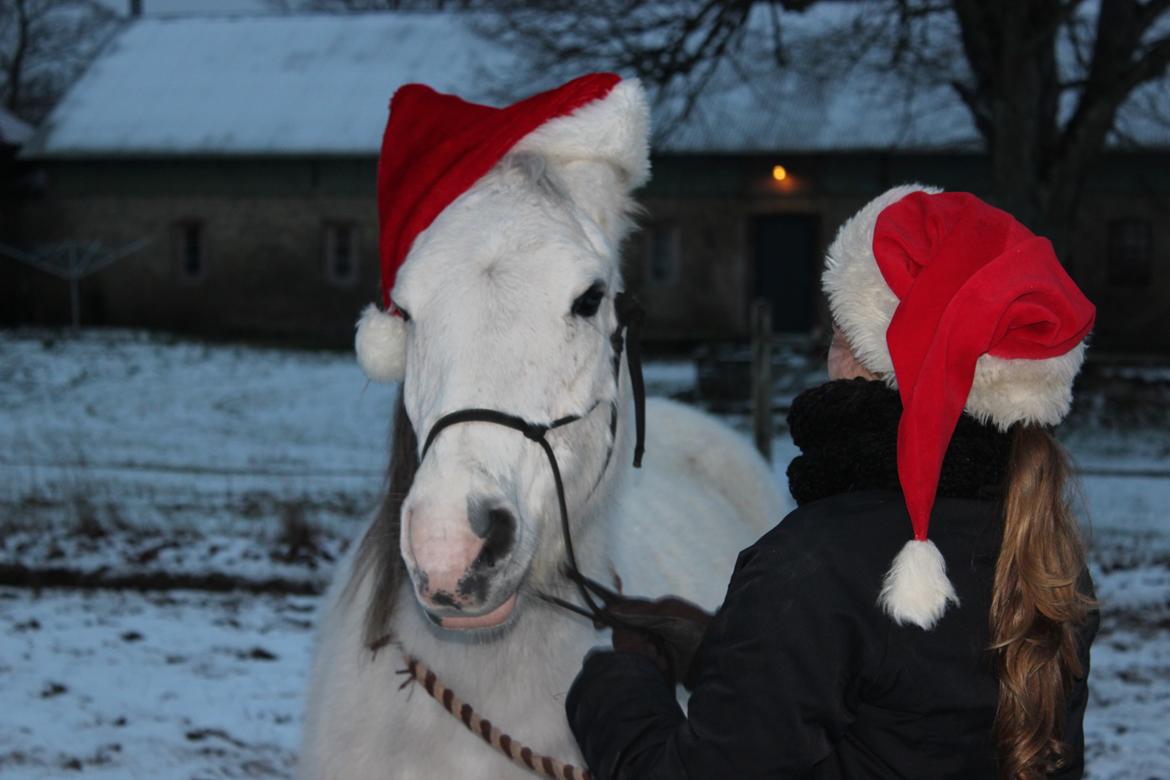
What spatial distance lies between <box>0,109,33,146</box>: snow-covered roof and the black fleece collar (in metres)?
28.7

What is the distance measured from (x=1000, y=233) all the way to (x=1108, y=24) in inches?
514

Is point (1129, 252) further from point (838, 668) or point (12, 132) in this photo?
point (12, 132)

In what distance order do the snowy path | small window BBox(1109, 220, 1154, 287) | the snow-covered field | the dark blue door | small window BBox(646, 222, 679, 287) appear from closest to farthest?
the snowy path → the snow-covered field → small window BBox(1109, 220, 1154, 287) → the dark blue door → small window BBox(646, 222, 679, 287)

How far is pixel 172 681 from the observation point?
4914 mm

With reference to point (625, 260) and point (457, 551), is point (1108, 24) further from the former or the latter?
point (457, 551)

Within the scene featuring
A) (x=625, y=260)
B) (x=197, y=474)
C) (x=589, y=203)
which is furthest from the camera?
(x=197, y=474)

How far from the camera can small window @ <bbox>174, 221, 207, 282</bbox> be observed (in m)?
26.0

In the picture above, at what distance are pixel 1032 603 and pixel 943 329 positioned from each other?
16.5 inches

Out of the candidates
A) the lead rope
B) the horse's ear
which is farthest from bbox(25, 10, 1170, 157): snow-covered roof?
the lead rope

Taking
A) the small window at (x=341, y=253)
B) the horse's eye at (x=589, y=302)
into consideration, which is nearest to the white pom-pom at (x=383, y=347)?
the horse's eye at (x=589, y=302)

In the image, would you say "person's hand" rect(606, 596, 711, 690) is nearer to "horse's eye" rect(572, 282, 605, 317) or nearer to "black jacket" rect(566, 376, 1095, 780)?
"black jacket" rect(566, 376, 1095, 780)

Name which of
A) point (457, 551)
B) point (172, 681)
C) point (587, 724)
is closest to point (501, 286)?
point (457, 551)

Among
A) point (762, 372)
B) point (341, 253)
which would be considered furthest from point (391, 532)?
point (341, 253)

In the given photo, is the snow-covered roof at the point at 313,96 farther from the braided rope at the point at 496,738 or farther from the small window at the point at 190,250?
the braided rope at the point at 496,738
